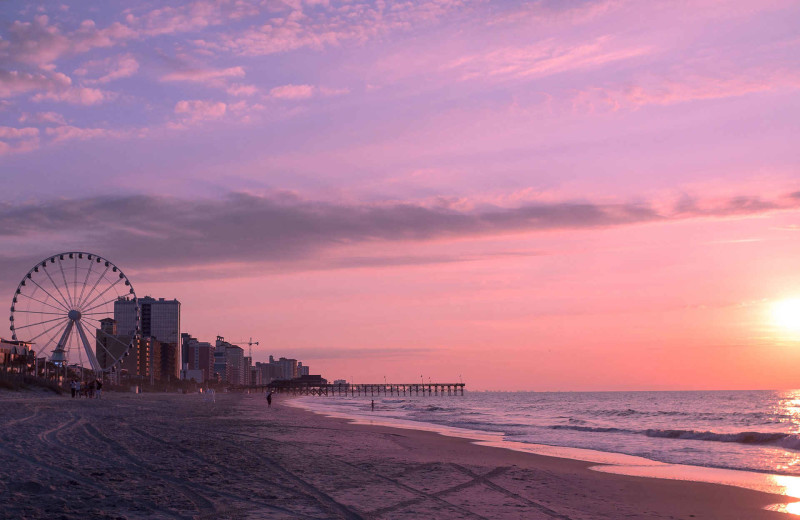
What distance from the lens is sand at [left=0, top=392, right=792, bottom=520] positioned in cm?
1062

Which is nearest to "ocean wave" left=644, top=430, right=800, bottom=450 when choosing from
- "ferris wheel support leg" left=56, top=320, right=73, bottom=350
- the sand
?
the sand

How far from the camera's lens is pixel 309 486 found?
13.1 metres

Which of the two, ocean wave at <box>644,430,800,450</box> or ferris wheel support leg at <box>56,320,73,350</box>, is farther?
ferris wheel support leg at <box>56,320,73,350</box>

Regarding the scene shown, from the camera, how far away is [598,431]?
1561 inches

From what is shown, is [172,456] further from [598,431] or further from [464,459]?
[598,431]

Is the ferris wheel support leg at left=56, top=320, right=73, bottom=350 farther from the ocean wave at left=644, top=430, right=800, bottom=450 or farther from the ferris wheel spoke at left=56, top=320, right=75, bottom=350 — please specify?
the ocean wave at left=644, top=430, right=800, bottom=450

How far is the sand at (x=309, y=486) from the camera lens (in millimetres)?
10622

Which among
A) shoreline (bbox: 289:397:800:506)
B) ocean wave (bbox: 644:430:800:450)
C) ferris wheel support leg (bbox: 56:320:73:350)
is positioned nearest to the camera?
shoreline (bbox: 289:397:800:506)

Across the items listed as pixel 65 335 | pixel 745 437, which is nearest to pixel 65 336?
pixel 65 335

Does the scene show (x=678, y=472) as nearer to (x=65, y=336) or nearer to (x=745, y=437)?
(x=745, y=437)

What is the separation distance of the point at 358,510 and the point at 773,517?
7.45 meters

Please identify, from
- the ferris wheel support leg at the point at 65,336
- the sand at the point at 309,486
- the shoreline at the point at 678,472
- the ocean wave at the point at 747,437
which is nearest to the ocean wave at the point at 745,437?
the ocean wave at the point at 747,437

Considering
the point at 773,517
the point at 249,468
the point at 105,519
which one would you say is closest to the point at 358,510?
the point at 105,519

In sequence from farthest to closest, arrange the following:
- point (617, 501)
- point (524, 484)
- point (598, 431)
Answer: point (598, 431) < point (524, 484) < point (617, 501)
